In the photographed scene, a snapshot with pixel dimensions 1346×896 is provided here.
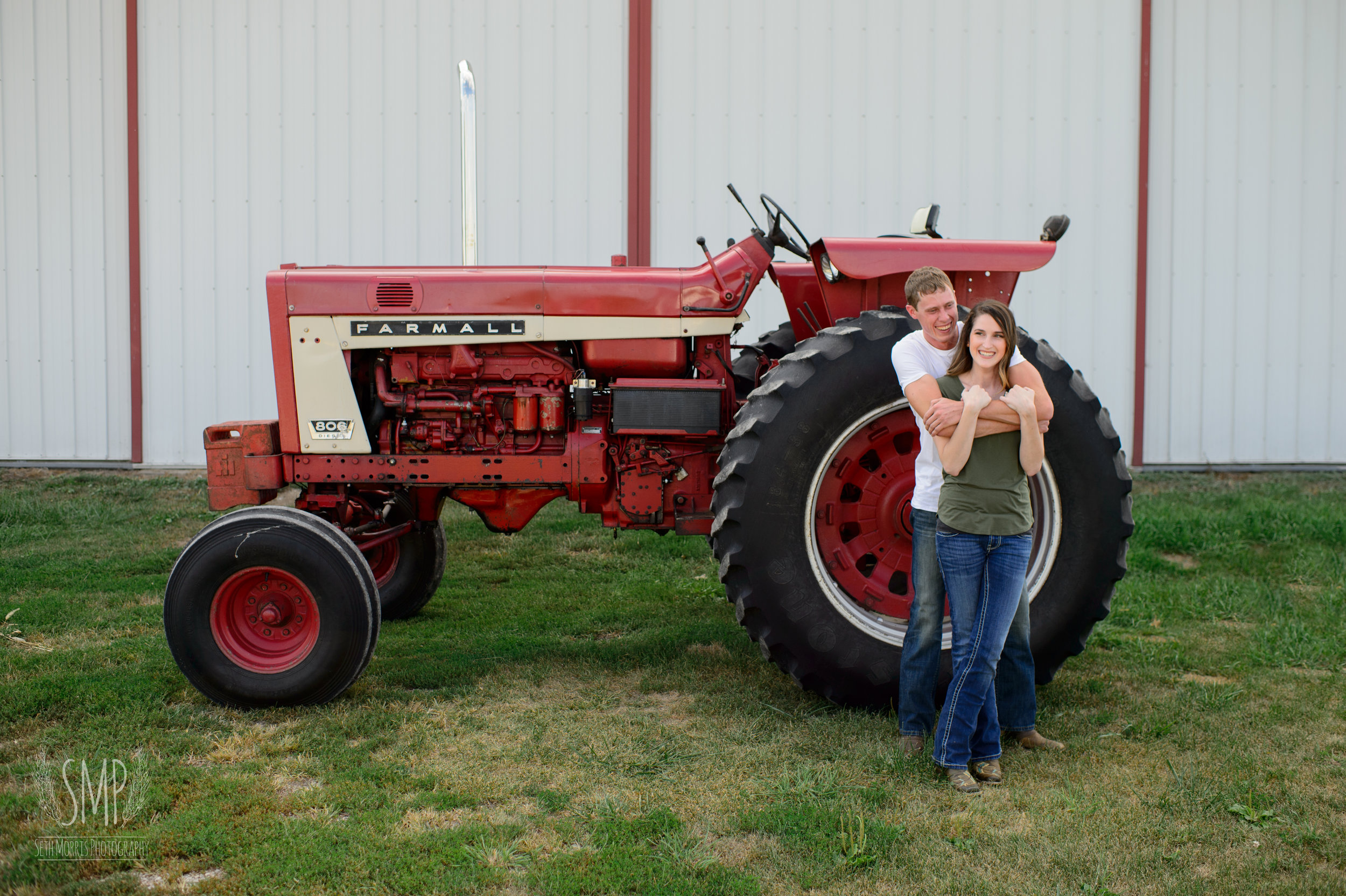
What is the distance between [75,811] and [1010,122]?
25.8 ft

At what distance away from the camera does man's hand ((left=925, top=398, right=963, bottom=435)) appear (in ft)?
10.0

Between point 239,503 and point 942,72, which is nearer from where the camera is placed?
point 239,503

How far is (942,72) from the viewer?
8.41m

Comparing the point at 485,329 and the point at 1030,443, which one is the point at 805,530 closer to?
the point at 1030,443

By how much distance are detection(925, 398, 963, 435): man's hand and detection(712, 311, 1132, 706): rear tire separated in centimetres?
59

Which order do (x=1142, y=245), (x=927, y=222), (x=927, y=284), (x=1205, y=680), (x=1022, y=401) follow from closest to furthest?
(x=1022, y=401) < (x=927, y=284) < (x=1205, y=680) < (x=927, y=222) < (x=1142, y=245)

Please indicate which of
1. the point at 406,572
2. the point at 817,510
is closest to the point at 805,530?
the point at 817,510

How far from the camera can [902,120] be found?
842 cm

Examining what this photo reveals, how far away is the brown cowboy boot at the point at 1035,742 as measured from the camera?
3.43 m

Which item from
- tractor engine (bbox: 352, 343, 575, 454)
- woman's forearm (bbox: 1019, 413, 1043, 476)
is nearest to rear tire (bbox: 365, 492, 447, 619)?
tractor engine (bbox: 352, 343, 575, 454)

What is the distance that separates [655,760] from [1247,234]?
7.61m

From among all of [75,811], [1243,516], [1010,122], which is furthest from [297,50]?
[1243,516]

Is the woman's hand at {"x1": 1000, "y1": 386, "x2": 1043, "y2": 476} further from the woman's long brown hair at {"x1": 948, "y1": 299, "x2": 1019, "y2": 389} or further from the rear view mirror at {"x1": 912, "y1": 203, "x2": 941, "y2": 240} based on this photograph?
the rear view mirror at {"x1": 912, "y1": 203, "x2": 941, "y2": 240}

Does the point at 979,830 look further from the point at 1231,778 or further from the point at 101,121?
the point at 101,121
